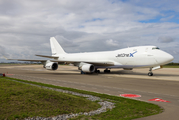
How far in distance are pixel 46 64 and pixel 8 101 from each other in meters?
24.0

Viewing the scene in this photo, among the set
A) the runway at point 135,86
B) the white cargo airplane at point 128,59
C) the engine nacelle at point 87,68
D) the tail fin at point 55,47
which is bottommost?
the runway at point 135,86

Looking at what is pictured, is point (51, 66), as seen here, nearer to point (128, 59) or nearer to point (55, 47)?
point (128, 59)

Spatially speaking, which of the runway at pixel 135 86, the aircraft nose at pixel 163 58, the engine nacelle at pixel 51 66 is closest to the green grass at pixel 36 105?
the runway at pixel 135 86

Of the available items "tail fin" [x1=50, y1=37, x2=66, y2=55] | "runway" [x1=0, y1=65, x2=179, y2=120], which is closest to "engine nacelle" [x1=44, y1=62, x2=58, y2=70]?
"runway" [x1=0, y1=65, x2=179, y2=120]

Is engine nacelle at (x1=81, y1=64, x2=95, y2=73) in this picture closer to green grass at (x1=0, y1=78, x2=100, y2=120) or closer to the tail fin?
the tail fin

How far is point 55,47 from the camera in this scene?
43.0 m

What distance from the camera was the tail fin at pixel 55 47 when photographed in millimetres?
42706

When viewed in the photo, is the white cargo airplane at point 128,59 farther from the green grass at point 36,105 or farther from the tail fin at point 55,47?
the green grass at point 36,105

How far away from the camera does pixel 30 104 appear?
680cm

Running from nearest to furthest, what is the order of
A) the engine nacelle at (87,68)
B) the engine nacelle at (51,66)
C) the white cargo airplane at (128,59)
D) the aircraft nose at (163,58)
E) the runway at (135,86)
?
1. the runway at (135,86)
2. the aircraft nose at (163,58)
3. the white cargo airplane at (128,59)
4. the engine nacelle at (87,68)
5. the engine nacelle at (51,66)

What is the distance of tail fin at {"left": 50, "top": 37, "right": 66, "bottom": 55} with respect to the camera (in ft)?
140

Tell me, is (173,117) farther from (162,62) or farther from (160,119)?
(162,62)

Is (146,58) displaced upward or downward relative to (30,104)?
upward

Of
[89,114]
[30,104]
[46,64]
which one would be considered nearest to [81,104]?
[89,114]
